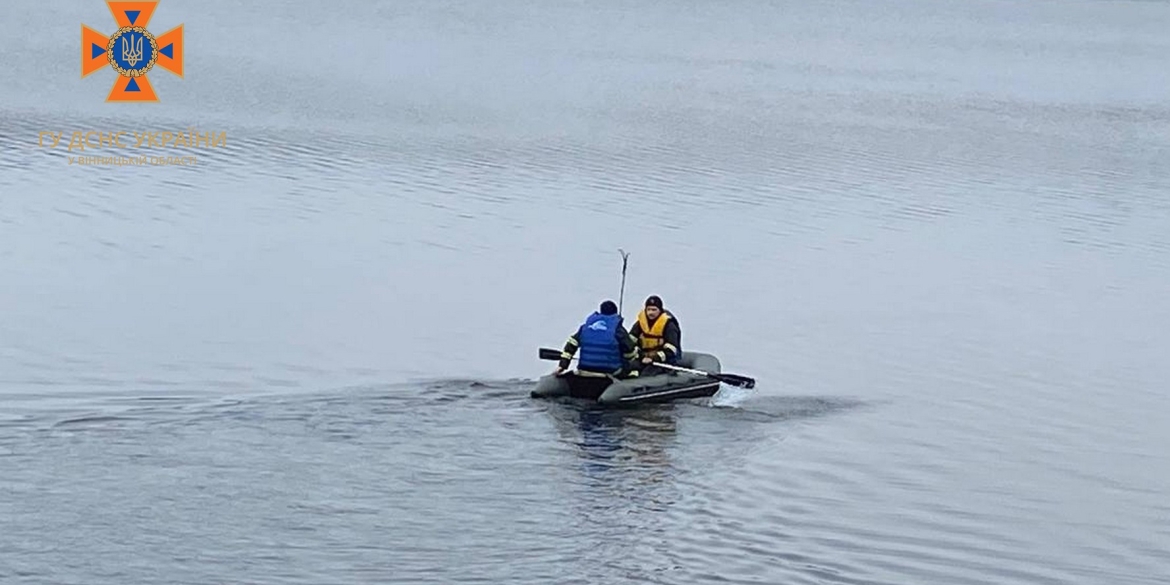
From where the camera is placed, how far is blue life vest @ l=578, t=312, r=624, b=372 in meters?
19.6

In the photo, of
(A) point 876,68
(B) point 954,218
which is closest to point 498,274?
(B) point 954,218

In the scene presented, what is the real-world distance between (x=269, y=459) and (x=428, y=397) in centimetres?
312

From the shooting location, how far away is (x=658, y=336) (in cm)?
2036

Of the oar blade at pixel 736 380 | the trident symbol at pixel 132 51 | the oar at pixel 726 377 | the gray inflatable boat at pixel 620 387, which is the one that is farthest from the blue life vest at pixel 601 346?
the trident symbol at pixel 132 51

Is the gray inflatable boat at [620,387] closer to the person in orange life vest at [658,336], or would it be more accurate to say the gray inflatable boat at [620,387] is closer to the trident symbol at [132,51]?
the person in orange life vest at [658,336]

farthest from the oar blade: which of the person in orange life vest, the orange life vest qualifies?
the orange life vest

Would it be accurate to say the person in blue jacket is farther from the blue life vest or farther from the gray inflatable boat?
the gray inflatable boat

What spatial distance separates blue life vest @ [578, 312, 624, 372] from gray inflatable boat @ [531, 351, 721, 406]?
0.27 m

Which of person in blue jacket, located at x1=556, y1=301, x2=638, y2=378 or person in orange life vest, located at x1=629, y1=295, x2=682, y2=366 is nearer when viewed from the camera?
person in blue jacket, located at x1=556, y1=301, x2=638, y2=378

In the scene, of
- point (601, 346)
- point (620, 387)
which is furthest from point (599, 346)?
point (620, 387)

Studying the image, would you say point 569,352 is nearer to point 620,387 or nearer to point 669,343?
point 620,387

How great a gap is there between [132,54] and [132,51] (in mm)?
929

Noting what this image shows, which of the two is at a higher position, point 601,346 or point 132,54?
point 132,54

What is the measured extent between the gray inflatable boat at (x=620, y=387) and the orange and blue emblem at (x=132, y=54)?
26.7 m
